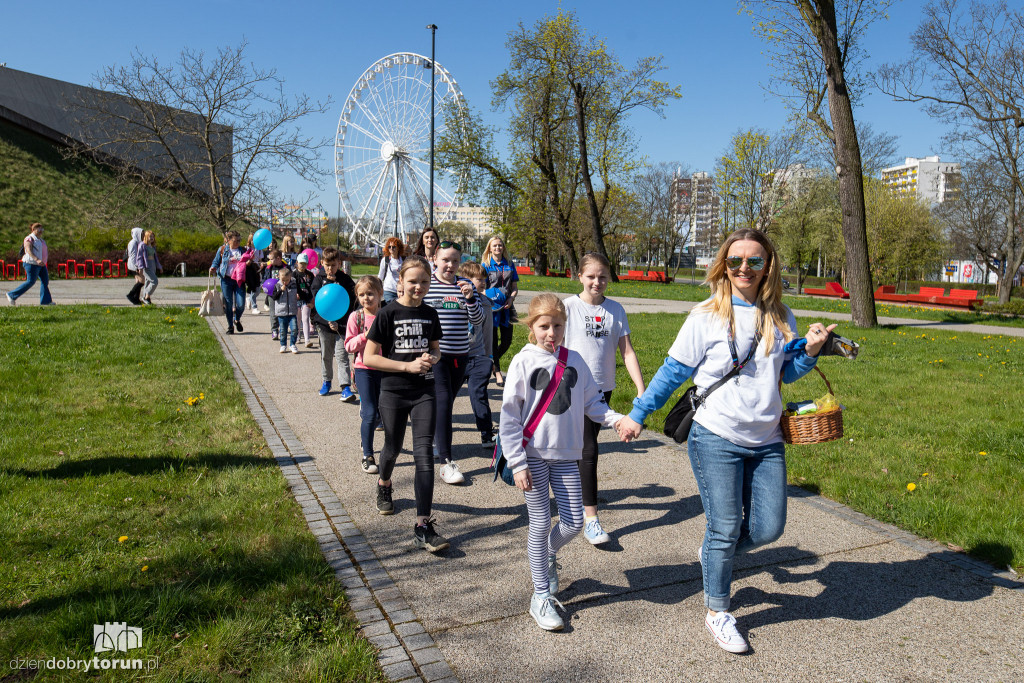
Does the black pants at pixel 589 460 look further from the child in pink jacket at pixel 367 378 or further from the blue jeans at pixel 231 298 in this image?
the blue jeans at pixel 231 298

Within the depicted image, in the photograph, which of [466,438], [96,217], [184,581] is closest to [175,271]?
[96,217]

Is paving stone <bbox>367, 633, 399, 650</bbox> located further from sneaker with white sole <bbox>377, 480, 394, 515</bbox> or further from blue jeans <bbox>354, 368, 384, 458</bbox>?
blue jeans <bbox>354, 368, 384, 458</bbox>

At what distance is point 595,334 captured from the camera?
4320 millimetres

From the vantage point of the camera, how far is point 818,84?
57.2 feet

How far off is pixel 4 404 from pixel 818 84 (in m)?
18.0

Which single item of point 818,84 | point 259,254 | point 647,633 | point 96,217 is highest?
point 818,84

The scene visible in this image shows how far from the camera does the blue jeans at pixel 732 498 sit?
3.05m

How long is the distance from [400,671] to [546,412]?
128 centimetres

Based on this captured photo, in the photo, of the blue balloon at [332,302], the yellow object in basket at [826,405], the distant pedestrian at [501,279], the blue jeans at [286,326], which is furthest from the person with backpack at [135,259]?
the yellow object in basket at [826,405]

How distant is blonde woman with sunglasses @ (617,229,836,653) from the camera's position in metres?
3.04

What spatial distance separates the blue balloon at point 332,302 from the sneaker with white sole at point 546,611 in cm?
442

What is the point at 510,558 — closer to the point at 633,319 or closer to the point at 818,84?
the point at 633,319

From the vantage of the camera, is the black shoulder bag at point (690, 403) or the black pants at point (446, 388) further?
the black pants at point (446, 388)

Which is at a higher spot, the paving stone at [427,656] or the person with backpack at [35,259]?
the person with backpack at [35,259]
